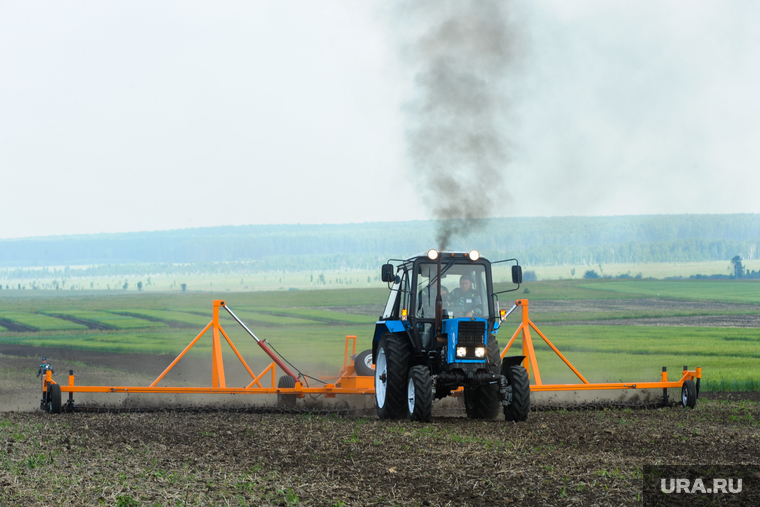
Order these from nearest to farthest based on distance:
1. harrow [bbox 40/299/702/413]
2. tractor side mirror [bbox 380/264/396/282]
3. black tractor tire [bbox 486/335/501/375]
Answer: black tractor tire [bbox 486/335/501/375]
tractor side mirror [bbox 380/264/396/282]
harrow [bbox 40/299/702/413]

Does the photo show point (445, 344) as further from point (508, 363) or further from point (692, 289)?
point (692, 289)

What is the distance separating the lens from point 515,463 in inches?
364

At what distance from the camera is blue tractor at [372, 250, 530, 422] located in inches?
507

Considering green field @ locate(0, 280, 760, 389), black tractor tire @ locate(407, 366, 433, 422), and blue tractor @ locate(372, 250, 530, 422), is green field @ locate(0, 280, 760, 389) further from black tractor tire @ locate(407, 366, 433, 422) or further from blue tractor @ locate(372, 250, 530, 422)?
black tractor tire @ locate(407, 366, 433, 422)

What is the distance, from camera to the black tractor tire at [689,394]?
1586 cm

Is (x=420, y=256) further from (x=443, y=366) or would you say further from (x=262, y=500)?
(x=262, y=500)

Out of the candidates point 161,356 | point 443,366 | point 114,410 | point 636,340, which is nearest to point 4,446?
point 114,410

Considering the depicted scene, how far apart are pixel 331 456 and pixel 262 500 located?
2.50 metres

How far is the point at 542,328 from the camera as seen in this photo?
55.9 metres

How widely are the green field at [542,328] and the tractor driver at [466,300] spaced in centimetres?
1267

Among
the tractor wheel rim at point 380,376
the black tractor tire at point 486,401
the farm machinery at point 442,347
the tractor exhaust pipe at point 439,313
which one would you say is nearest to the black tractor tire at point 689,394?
the farm machinery at point 442,347

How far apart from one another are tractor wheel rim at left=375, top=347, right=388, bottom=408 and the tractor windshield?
1.39 meters

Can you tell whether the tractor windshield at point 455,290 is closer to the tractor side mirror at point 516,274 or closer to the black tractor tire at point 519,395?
the tractor side mirror at point 516,274

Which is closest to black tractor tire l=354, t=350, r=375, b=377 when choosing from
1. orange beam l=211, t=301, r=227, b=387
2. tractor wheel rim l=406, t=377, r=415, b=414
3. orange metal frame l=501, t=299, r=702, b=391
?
orange beam l=211, t=301, r=227, b=387
